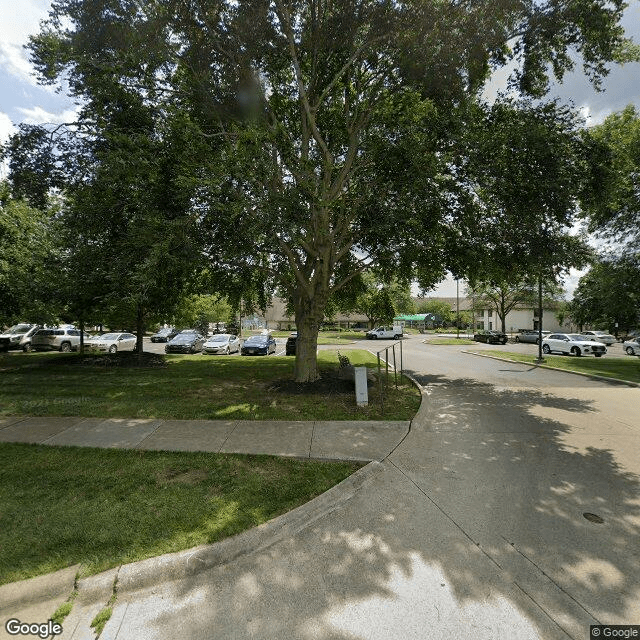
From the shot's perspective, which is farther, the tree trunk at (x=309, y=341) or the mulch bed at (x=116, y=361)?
the mulch bed at (x=116, y=361)

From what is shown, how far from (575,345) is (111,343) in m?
31.8

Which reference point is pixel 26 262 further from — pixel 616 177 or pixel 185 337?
pixel 616 177

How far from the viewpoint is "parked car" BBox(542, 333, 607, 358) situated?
85.1 ft

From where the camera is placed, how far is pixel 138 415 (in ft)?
25.6

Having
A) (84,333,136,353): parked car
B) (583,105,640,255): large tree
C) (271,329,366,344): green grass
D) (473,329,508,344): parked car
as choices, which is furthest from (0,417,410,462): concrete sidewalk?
(473,329,508,344): parked car

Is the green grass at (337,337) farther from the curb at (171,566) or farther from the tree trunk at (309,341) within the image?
the curb at (171,566)

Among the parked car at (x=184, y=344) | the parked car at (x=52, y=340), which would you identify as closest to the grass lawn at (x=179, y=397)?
the parked car at (x=184, y=344)

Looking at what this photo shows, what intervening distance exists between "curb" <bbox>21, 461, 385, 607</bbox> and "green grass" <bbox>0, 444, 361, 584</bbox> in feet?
0.30

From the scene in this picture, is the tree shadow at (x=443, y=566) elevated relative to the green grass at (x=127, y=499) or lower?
lower

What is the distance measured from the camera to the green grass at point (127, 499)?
3377mm

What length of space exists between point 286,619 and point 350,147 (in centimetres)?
1053

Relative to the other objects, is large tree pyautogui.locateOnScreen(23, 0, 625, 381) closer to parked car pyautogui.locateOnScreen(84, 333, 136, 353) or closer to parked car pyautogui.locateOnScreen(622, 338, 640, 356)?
parked car pyautogui.locateOnScreen(84, 333, 136, 353)

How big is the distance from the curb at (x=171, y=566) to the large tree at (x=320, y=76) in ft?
18.4

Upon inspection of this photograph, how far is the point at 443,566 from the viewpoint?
3.31 meters
